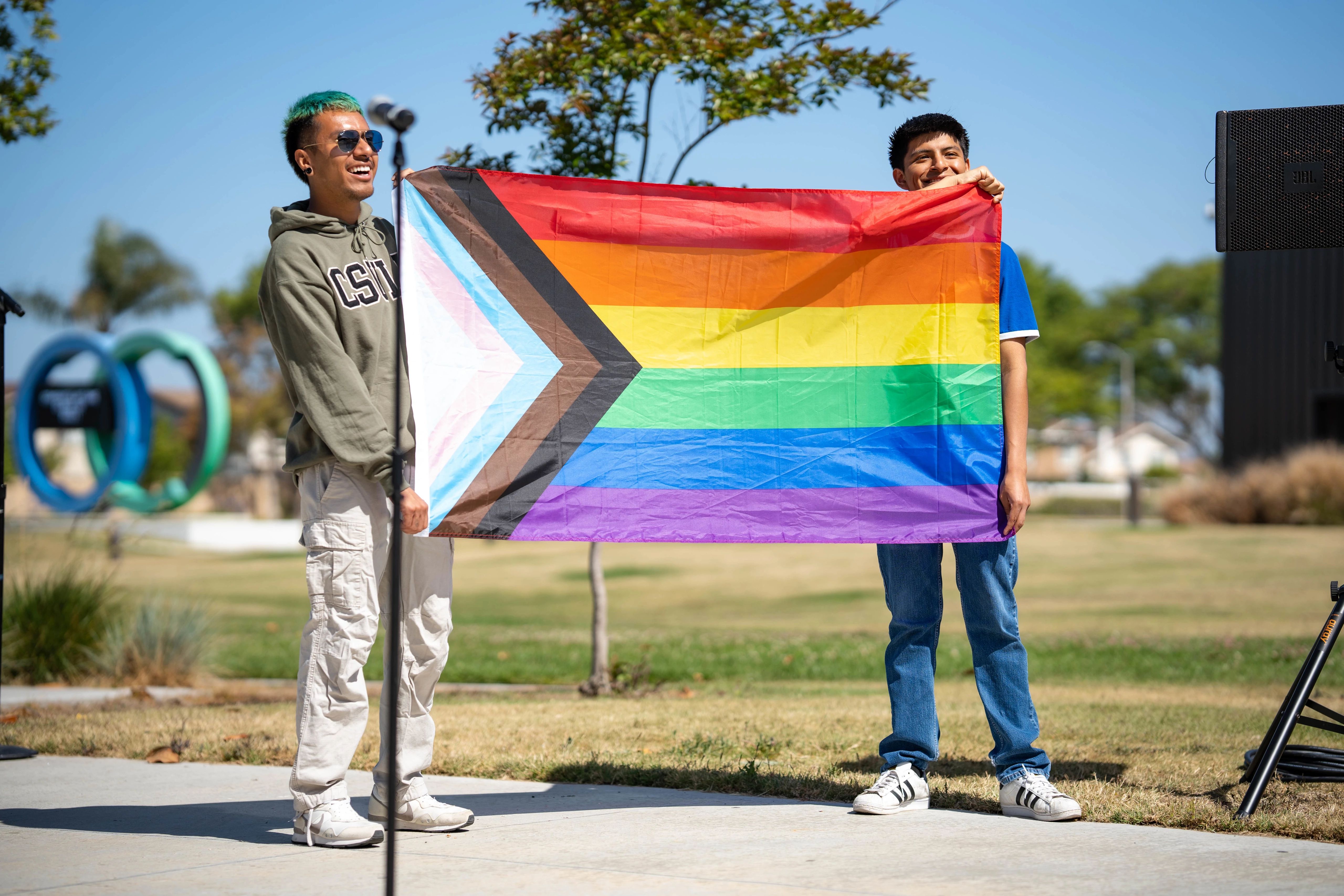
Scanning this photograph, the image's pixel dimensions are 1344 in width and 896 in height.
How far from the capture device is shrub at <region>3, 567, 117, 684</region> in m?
9.59

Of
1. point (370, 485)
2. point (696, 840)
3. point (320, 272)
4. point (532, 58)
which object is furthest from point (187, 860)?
point (532, 58)

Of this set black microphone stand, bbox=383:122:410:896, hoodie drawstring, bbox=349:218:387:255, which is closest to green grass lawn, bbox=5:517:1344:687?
hoodie drawstring, bbox=349:218:387:255

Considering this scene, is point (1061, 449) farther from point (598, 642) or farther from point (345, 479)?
point (345, 479)

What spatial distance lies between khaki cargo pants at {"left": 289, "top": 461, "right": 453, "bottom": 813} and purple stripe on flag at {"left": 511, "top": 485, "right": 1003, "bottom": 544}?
555 millimetres

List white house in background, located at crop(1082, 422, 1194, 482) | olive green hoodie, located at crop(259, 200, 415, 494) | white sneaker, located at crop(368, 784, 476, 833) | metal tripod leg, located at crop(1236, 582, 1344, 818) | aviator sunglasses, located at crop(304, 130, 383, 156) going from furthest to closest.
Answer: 1. white house in background, located at crop(1082, 422, 1194, 482)
2. metal tripod leg, located at crop(1236, 582, 1344, 818)
3. white sneaker, located at crop(368, 784, 476, 833)
4. olive green hoodie, located at crop(259, 200, 415, 494)
5. aviator sunglasses, located at crop(304, 130, 383, 156)

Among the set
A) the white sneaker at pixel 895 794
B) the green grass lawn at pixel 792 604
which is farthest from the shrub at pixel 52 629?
the white sneaker at pixel 895 794

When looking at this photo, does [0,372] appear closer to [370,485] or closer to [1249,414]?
[370,485]

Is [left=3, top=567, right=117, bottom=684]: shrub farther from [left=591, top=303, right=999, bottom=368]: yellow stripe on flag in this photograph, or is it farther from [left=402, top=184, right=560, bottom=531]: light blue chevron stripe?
[left=591, top=303, right=999, bottom=368]: yellow stripe on flag

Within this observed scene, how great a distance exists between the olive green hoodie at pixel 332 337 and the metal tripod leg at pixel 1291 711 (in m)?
3.13

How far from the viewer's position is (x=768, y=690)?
957 cm

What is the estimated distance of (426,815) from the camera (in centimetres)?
422

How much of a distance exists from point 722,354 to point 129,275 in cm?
5981

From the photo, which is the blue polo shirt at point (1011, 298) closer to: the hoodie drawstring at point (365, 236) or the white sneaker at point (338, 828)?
the hoodie drawstring at point (365, 236)

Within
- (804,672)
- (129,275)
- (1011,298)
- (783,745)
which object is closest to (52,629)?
(804,672)
